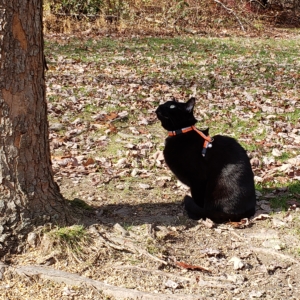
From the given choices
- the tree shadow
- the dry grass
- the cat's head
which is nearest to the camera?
the tree shadow

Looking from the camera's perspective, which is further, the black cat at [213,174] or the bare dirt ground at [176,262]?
the black cat at [213,174]

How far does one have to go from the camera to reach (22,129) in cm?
317

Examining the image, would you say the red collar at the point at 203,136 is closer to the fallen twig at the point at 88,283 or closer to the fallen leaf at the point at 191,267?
the fallen leaf at the point at 191,267

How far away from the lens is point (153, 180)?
202 inches

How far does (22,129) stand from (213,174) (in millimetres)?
1904

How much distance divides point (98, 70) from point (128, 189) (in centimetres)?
572

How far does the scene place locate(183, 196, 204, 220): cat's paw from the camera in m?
4.14

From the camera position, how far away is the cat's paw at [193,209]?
13.6ft

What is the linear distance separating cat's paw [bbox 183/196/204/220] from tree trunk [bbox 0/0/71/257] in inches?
50.9

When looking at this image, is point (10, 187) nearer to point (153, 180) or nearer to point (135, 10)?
point (153, 180)

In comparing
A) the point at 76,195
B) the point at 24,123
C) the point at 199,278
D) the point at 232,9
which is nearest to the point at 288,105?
the point at 76,195

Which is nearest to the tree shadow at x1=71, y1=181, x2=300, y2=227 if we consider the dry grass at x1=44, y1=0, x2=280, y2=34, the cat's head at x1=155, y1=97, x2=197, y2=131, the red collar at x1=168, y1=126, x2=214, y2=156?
the red collar at x1=168, y1=126, x2=214, y2=156

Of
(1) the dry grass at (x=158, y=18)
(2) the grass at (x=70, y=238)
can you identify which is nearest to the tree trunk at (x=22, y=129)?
(2) the grass at (x=70, y=238)

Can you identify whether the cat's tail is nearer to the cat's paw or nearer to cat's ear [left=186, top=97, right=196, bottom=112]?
the cat's paw
